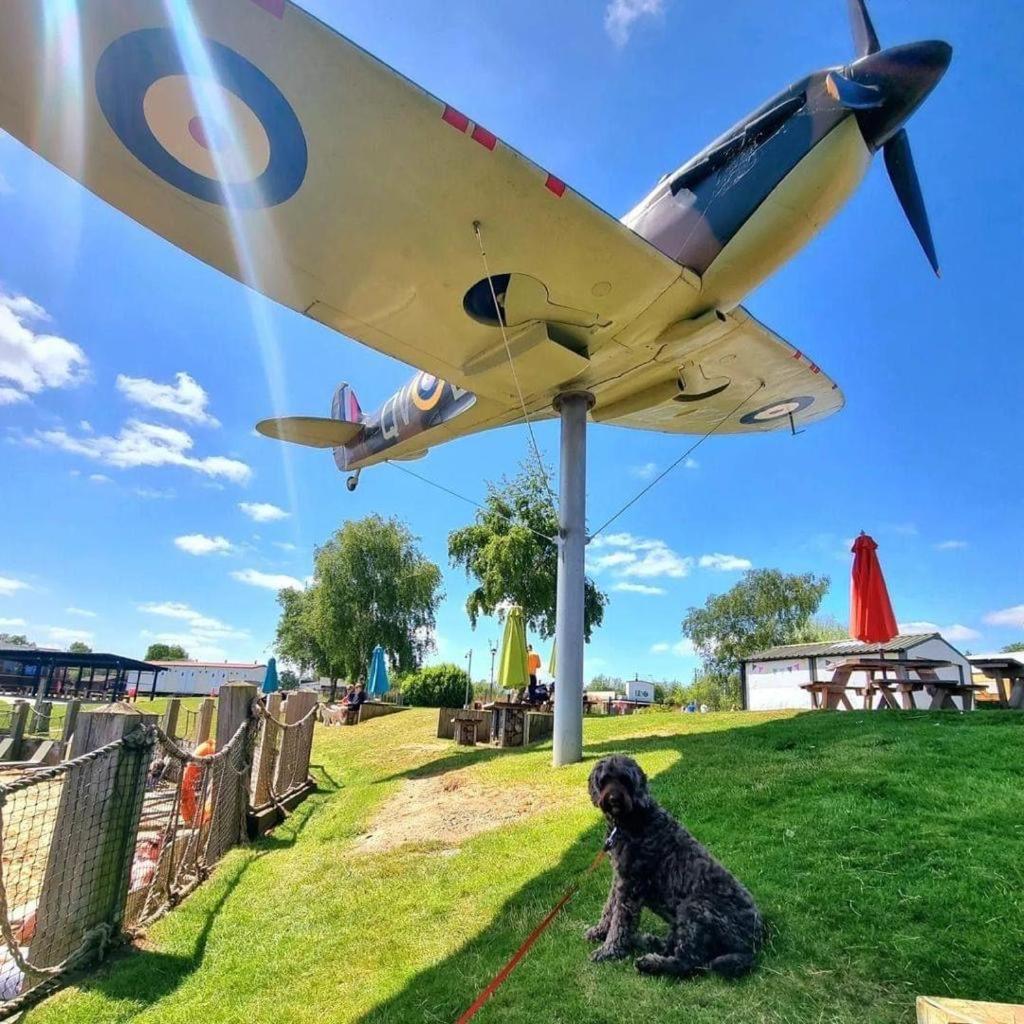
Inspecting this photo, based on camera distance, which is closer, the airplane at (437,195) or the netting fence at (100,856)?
the netting fence at (100,856)

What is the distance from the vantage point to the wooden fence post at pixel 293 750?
26.5 feet

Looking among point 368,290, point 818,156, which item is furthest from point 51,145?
point 818,156

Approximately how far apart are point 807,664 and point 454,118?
22.7 metres

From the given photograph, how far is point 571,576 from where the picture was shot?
Result: 376 inches

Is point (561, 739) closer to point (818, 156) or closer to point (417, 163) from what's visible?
point (417, 163)

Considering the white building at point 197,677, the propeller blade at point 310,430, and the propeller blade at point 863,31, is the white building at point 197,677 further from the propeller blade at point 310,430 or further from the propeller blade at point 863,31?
the propeller blade at point 863,31

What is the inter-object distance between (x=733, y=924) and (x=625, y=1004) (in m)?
0.59

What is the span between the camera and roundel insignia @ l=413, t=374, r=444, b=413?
12.3 meters

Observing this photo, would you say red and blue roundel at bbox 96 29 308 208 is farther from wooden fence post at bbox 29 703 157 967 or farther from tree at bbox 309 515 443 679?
tree at bbox 309 515 443 679

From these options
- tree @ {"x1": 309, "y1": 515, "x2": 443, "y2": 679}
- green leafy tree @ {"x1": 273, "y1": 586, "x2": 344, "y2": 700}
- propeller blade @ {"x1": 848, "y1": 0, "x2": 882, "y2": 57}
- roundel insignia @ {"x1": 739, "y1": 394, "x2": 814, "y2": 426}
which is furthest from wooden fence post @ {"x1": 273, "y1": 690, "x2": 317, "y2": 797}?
green leafy tree @ {"x1": 273, "y1": 586, "x2": 344, "y2": 700}

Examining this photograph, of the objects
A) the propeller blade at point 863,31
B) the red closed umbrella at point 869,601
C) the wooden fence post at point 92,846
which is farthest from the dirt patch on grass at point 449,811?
the propeller blade at point 863,31

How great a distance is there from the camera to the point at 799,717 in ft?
31.4

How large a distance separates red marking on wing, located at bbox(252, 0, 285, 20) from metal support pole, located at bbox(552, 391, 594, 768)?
6.34 metres

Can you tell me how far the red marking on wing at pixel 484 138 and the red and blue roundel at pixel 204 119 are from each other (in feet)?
5.35
